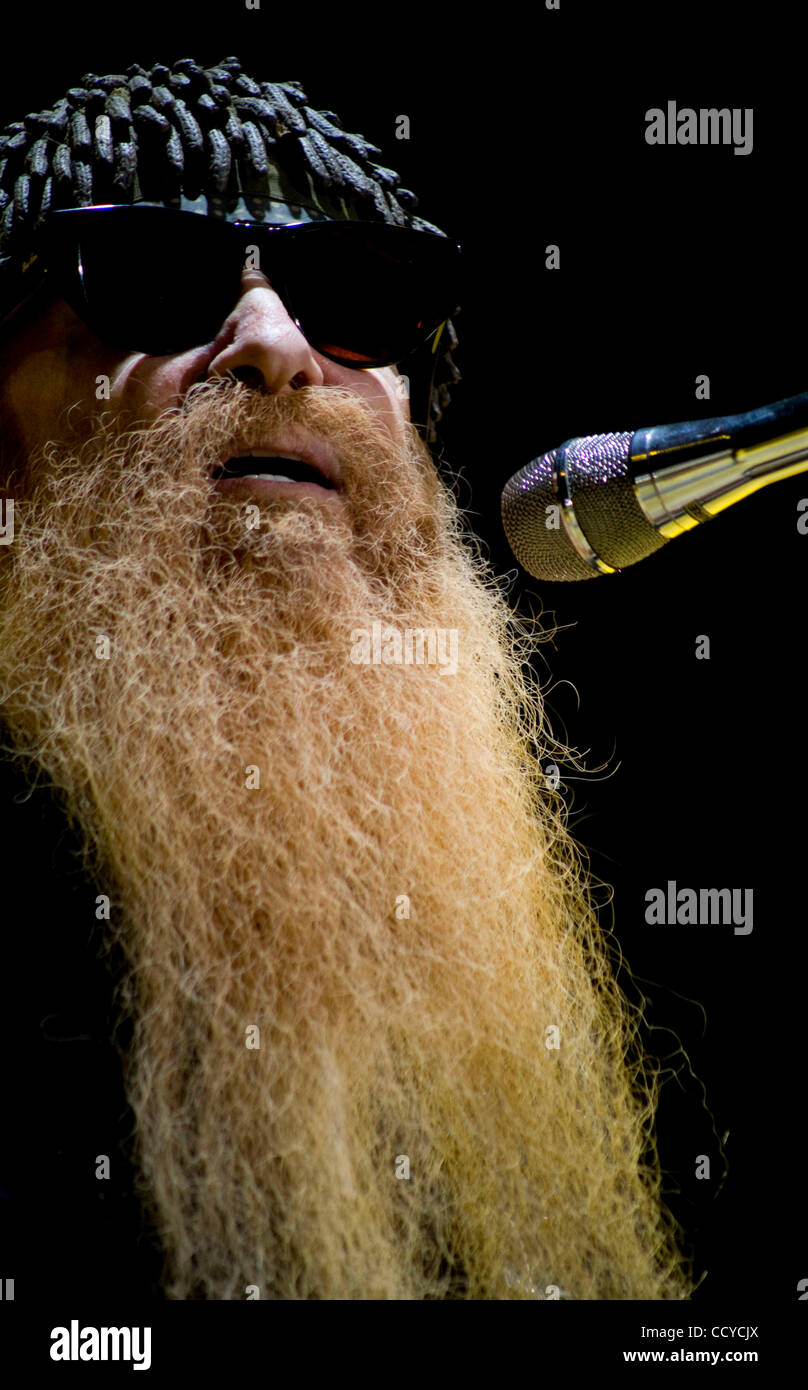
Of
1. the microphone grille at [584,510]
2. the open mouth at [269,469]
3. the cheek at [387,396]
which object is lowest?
the microphone grille at [584,510]

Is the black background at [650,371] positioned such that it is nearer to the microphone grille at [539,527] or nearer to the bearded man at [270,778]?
the bearded man at [270,778]

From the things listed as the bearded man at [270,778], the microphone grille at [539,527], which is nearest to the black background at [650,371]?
the bearded man at [270,778]

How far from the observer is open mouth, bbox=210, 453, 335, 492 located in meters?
0.98

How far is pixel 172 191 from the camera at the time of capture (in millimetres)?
1020

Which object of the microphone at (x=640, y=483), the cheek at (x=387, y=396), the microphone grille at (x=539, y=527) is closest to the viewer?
the microphone at (x=640, y=483)

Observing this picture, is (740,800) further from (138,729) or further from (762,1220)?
(138,729)

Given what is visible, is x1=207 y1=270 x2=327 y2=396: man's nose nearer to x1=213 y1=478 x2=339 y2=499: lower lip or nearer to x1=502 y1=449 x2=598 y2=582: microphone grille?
x1=213 y1=478 x2=339 y2=499: lower lip

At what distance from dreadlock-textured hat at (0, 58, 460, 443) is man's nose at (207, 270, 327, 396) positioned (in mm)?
99

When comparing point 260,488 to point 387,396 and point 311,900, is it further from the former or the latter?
point 311,900

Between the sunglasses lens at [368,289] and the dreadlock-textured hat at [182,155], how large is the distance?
0.07m

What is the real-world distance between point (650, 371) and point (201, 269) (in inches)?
23.2

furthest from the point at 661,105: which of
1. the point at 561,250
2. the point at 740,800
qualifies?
the point at 740,800

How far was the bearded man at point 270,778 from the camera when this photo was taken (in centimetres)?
79

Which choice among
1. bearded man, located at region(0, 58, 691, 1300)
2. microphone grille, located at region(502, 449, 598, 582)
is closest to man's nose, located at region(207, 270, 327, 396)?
bearded man, located at region(0, 58, 691, 1300)
